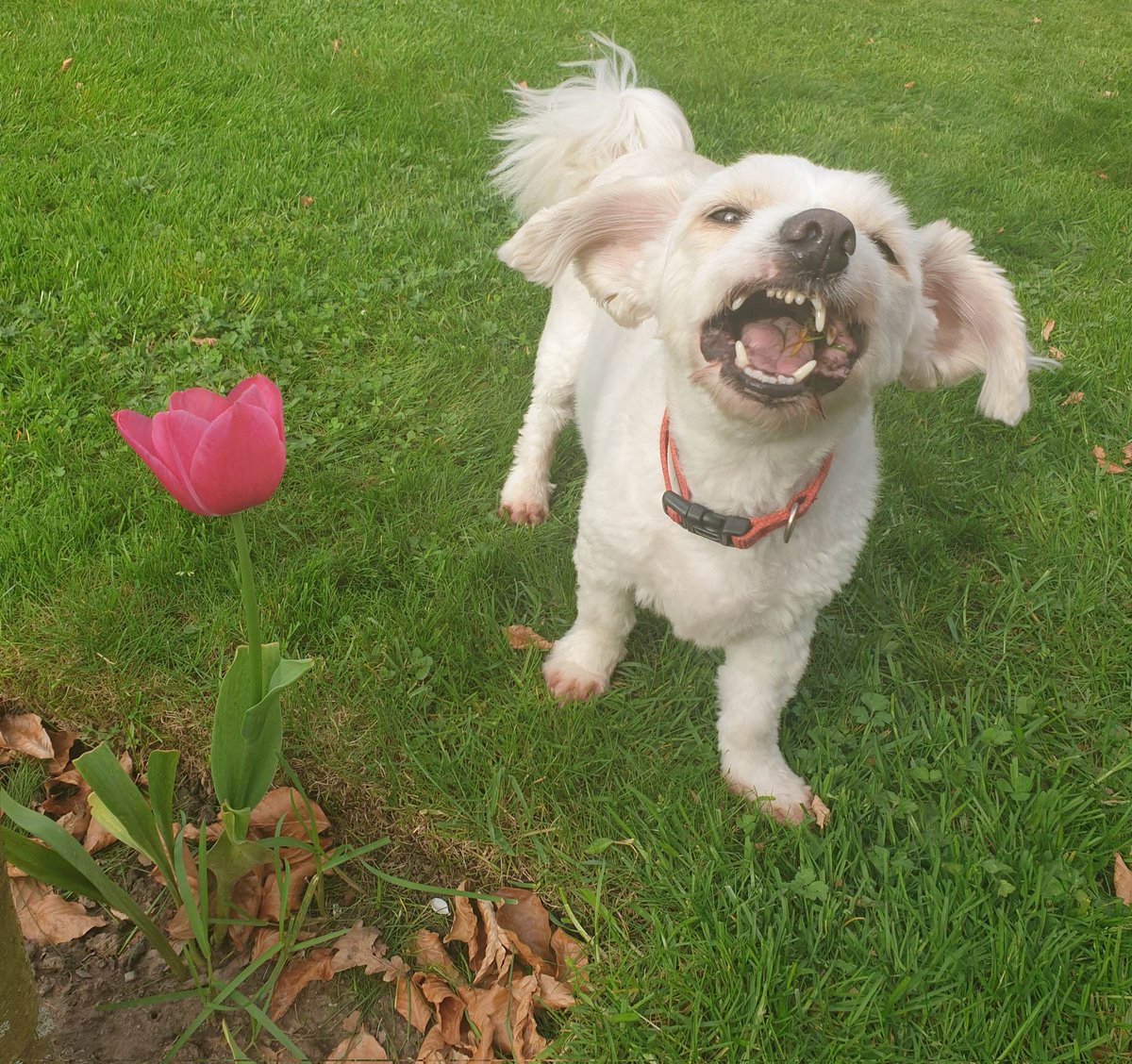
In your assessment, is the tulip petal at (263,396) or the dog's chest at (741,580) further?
the dog's chest at (741,580)

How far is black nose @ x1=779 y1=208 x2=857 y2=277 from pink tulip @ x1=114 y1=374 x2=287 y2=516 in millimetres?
971

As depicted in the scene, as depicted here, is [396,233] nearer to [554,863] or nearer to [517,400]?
[517,400]

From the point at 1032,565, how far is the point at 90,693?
3018mm

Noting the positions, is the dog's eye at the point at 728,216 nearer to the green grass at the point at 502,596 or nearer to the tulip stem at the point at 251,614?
the tulip stem at the point at 251,614

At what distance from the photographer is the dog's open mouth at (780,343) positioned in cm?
167

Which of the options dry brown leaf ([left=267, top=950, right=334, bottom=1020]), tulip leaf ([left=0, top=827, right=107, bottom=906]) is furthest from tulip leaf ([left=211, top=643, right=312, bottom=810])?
dry brown leaf ([left=267, top=950, right=334, bottom=1020])

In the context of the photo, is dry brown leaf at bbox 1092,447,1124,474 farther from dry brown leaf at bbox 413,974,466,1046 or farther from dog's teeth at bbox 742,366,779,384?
dry brown leaf at bbox 413,974,466,1046

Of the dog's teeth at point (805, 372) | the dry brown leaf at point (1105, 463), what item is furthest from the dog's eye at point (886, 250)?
the dry brown leaf at point (1105, 463)

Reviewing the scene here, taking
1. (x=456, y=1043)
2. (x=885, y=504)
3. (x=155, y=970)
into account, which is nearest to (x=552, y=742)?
(x=456, y=1043)

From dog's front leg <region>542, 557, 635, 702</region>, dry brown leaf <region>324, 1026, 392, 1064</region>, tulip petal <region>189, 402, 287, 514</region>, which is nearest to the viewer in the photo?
tulip petal <region>189, 402, 287, 514</region>

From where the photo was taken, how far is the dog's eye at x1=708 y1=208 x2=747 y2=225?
1.79 meters

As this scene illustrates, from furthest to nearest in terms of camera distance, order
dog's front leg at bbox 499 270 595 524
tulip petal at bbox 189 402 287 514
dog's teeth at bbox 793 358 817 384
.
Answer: dog's front leg at bbox 499 270 595 524, dog's teeth at bbox 793 358 817 384, tulip petal at bbox 189 402 287 514

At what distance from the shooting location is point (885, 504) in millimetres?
3246

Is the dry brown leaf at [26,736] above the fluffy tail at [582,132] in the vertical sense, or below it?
below
